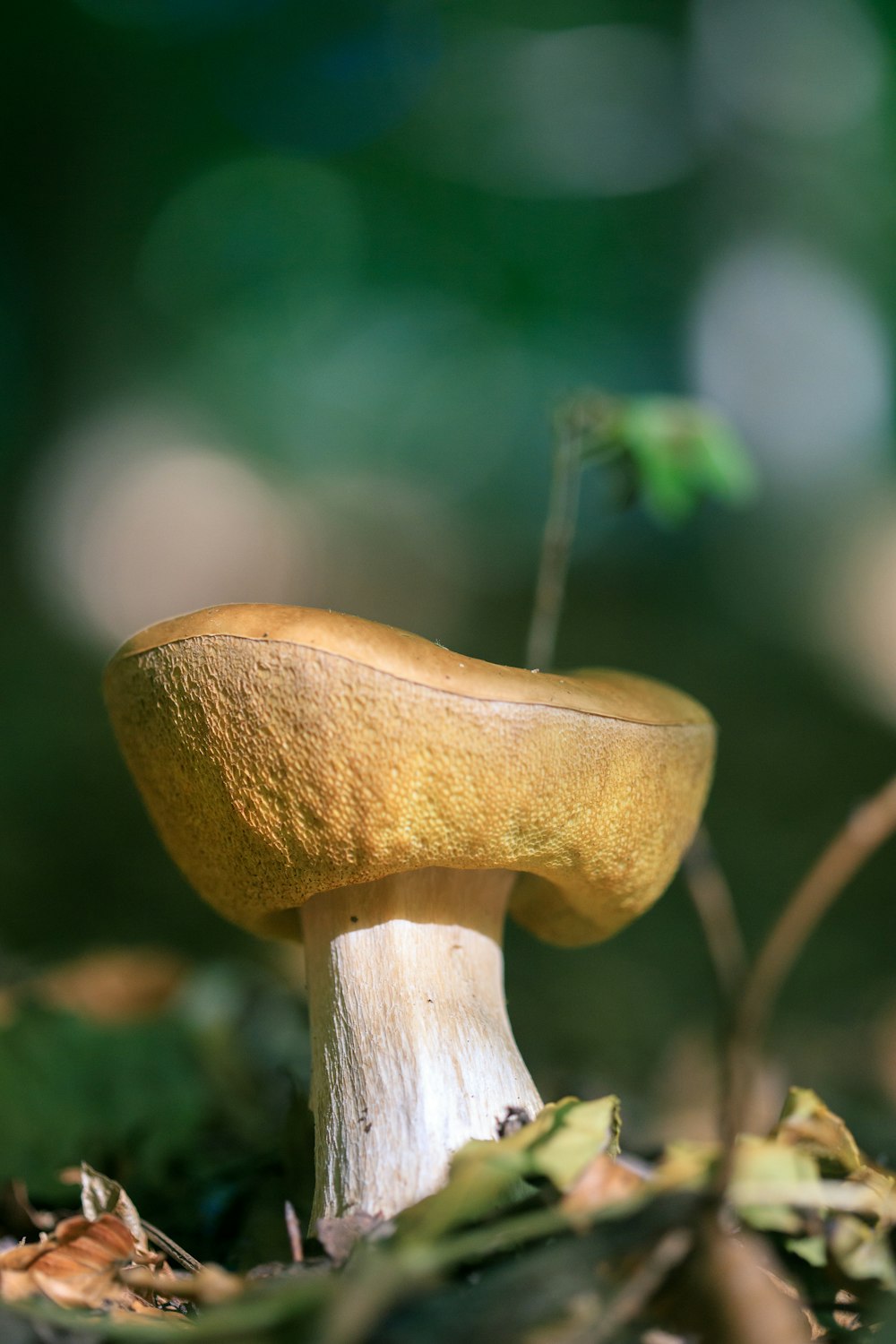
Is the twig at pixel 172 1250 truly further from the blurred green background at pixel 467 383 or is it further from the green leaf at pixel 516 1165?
the blurred green background at pixel 467 383

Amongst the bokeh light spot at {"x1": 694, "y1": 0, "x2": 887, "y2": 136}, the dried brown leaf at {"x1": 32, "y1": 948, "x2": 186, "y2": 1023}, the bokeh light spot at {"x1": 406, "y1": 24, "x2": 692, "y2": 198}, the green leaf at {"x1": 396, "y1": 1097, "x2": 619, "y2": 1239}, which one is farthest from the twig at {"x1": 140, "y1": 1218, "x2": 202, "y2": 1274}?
the bokeh light spot at {"x1": 406, "y1": 24, "x2": 692, "y2": 198}

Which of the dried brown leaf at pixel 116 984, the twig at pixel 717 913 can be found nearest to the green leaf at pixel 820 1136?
the twig at pixel 717 913

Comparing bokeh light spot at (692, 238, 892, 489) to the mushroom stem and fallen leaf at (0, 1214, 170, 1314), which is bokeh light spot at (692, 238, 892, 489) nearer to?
the mushroom stem

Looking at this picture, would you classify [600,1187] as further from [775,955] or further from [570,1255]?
[775,955]

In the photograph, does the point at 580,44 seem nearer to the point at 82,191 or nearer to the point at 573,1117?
the point at 82,191

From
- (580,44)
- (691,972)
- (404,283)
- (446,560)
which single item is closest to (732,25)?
(580,44)
